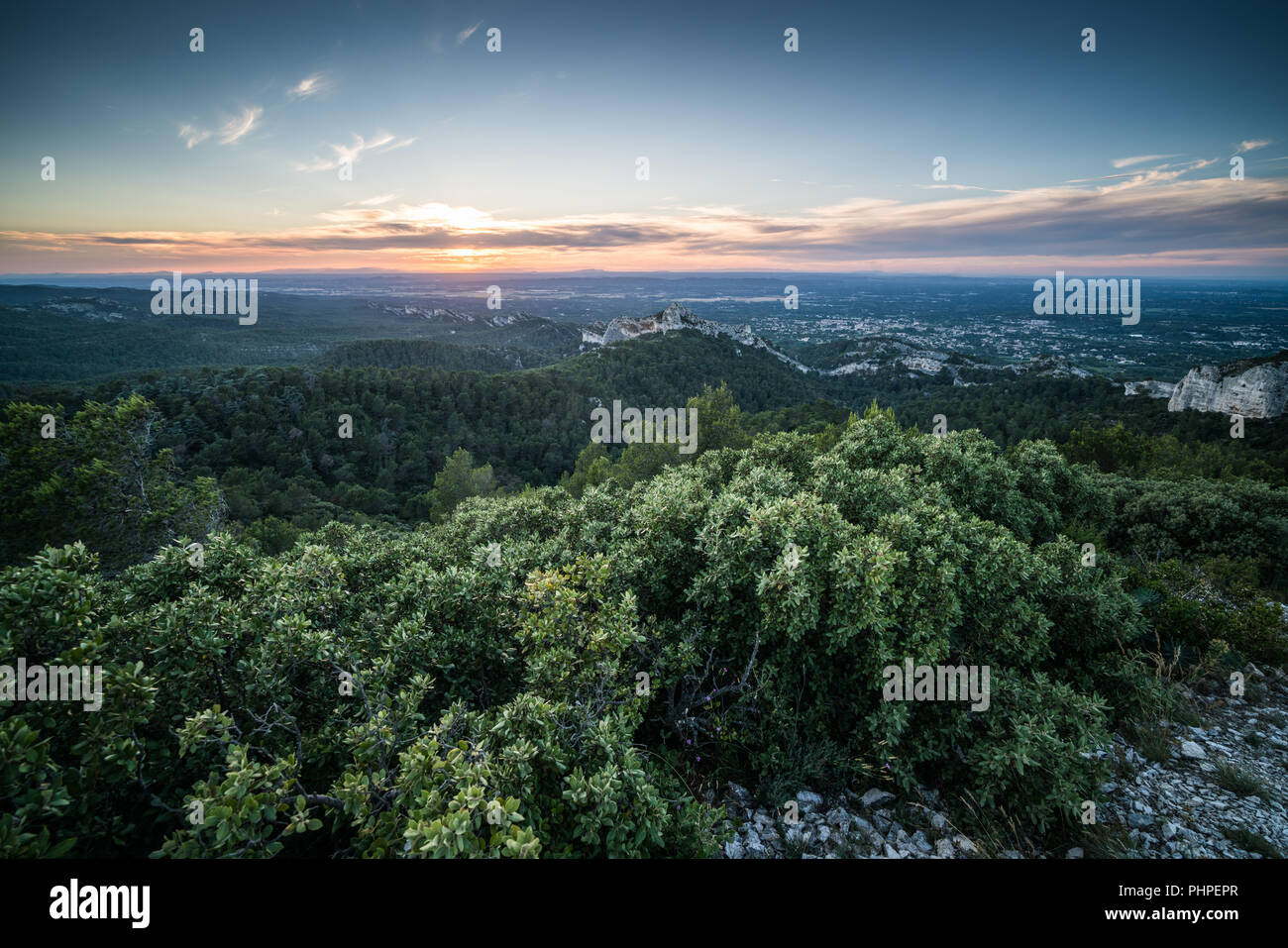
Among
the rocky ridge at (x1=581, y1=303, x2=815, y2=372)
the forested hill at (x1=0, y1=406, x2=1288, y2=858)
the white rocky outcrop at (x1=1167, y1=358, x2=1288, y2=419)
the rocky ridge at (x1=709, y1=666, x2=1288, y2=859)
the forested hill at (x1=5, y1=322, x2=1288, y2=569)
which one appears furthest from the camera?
the rocky ridge at (x1=581, y1=303, x2=815, y2=372)

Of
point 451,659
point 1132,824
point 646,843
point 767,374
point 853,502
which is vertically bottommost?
point 1132,824

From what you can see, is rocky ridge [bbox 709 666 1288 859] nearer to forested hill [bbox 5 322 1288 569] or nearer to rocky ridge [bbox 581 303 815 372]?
forested hill [bbox 5 322 1288 569]

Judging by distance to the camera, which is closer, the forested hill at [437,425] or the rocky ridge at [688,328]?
the forested hill at [437,425]

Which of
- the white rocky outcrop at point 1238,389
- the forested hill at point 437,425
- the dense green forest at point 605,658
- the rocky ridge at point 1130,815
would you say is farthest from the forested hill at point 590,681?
the white rocky outcrop at point 1238,389

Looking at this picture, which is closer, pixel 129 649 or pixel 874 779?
pixel 129 649

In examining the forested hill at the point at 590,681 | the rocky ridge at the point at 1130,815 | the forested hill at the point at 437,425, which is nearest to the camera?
the forested hill at the point at 590,681

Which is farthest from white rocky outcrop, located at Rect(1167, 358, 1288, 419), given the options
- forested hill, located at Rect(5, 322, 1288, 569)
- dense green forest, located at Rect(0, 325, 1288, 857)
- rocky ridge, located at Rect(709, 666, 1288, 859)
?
rocky ridge, located at Rect(709, 666, 1288, 859)

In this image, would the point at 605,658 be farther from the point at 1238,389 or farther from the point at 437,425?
the point at 1238,389

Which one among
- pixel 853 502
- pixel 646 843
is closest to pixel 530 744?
pixel 646 843

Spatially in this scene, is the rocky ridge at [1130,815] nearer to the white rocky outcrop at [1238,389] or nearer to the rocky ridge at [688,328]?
the white rocky outcrop at [1238,389]

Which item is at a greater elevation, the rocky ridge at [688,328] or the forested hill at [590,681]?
the rocky ridge at [688,328]
